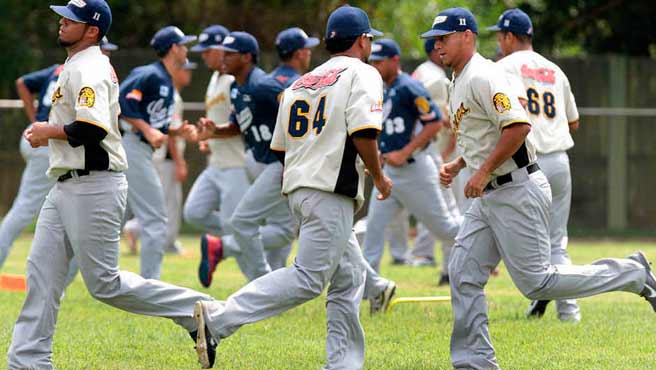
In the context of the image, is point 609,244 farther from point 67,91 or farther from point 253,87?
point 67,91

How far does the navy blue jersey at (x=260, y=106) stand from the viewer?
31.2 feet

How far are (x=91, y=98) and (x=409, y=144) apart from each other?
4.69 m

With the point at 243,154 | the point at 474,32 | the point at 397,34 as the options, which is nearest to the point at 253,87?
the point at 243,154

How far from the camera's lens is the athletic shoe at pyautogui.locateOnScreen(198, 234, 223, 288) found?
1042 centimetres

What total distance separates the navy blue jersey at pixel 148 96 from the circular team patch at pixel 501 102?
428cm

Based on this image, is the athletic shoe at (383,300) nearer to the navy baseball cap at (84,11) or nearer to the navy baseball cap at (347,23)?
the navy baseball cap at (347,23)

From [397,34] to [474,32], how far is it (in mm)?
24961

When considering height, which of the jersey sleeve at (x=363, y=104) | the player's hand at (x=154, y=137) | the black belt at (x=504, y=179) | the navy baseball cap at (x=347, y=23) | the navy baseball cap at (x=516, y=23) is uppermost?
the navy baseball cap at (x=347, y=23)

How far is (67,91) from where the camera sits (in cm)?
671

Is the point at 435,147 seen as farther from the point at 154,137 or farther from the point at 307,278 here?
the point at 307,278

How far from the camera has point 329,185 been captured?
6.51 m

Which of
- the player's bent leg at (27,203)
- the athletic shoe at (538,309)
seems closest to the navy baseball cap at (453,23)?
the athletic shoe at (538,309)

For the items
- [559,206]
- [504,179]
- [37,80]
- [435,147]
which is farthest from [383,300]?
[37,80]

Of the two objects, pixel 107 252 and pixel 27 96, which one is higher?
pixel 107 252
